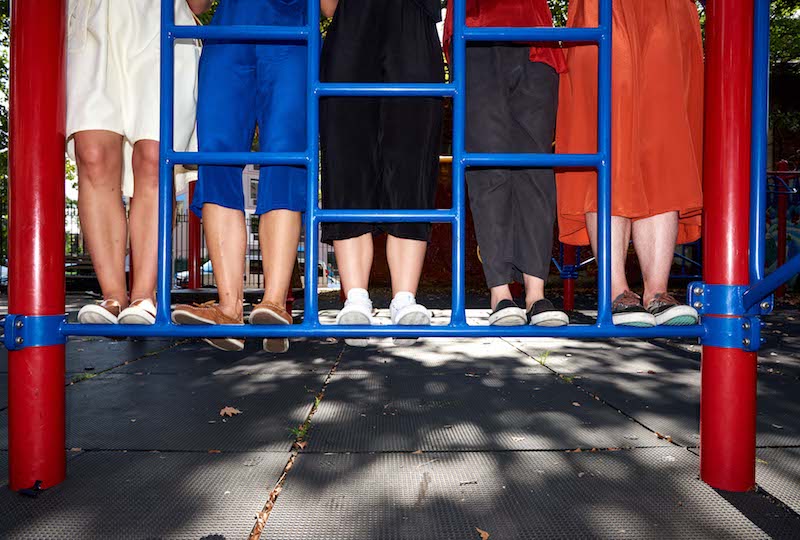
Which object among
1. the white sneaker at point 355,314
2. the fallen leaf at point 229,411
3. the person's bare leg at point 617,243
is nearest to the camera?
the white sneaker at point 355,314

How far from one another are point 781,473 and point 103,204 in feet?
7.20

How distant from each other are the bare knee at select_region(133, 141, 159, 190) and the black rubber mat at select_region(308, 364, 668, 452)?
40.5 inches

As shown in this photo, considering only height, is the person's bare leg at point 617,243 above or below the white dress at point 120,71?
below

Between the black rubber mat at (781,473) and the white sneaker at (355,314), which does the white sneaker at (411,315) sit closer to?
the white sneaker at (355,314)

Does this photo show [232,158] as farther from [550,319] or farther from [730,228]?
[730,228]

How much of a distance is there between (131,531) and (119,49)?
5.01 ft

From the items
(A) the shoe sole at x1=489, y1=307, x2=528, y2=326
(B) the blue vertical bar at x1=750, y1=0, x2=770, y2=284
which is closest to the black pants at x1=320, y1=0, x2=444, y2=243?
(A) the shoe sole at x1=489, y1=307, x2=528, y2=326

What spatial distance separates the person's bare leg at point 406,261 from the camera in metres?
1.85

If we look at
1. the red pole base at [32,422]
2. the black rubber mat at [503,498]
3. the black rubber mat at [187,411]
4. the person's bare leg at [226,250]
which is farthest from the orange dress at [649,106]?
the red pole base at [32,422]

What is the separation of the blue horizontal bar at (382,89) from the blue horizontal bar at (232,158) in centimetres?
19

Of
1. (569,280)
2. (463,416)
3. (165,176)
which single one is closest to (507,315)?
(463,416)

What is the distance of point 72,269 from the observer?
30.5 ft

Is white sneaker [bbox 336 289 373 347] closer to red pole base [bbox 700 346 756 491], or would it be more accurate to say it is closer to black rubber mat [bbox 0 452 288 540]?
black rubber mat [bbox 0 452 288 540]

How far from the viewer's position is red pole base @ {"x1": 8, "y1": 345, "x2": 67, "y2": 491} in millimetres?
1305
